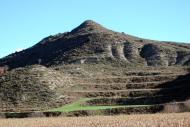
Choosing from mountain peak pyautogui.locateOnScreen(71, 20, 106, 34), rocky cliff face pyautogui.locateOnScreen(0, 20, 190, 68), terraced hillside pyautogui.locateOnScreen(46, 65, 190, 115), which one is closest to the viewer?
terraced hillside pyautogui.locateOnScreen(46, 65, 190, 115)

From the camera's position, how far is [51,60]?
107250mm

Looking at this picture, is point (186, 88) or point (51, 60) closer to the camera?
point (186, 88)

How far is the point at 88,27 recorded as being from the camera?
126 metres

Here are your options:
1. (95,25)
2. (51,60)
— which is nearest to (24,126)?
(51,60)

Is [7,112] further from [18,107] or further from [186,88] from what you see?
[186,88]

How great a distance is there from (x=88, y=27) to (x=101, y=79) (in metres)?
47.8

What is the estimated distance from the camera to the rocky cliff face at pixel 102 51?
101312 millimetres

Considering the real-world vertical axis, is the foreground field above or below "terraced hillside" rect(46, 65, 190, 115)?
below

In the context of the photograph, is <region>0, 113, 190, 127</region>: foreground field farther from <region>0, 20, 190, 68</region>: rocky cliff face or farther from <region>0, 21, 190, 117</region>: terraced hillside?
<region>0, 20, 190, 68</region>: rocky cliff face

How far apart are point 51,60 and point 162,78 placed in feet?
119

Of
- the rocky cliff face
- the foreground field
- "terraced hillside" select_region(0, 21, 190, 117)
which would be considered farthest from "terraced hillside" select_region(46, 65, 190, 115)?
the rocky cliff face

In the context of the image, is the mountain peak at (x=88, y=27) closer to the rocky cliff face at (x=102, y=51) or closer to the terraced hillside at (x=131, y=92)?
the rocky cliff face at (x=102, y=51)

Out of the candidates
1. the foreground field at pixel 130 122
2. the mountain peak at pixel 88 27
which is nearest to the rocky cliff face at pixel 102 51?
the mountain peak at pixel 88 27

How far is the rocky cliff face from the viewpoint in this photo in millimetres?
101312
